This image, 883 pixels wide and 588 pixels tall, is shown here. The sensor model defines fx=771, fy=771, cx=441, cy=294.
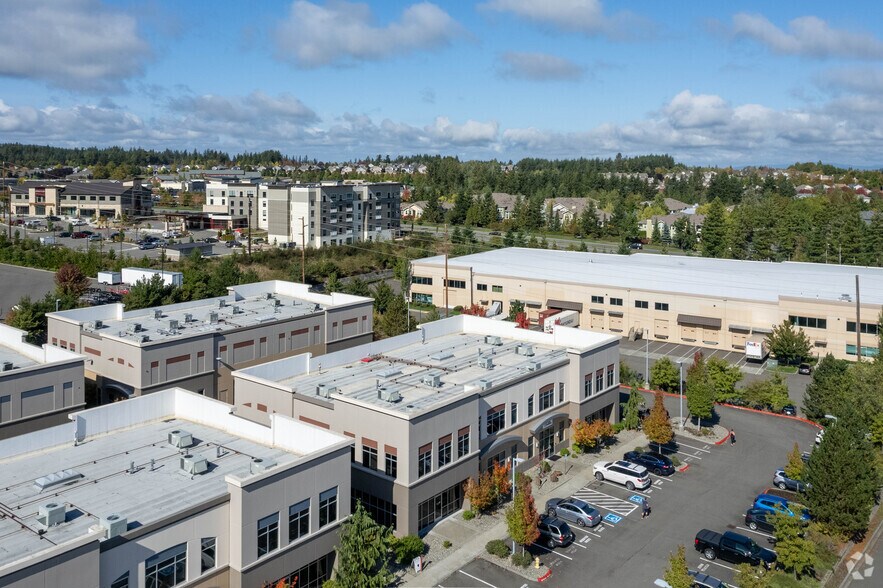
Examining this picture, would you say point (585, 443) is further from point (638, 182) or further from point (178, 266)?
point (638, 182)

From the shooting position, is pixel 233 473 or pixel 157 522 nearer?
pixel 157 522

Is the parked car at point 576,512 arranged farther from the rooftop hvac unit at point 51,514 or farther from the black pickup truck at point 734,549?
the rooftop hvac unit at point 51,514

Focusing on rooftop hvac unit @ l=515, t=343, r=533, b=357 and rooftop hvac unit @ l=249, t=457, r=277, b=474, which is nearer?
rooftop hvac unit @ l=249, t=457, r=277, b=474

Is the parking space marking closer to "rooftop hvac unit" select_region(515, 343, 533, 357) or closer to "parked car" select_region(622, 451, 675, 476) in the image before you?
"parked car" select_region(622, 451, 675, 476)

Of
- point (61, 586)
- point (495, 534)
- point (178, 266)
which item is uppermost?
point (178, 266)

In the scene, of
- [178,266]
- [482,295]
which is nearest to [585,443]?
[482,295]

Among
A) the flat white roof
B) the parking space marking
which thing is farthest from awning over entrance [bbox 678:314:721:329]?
the parking space marking

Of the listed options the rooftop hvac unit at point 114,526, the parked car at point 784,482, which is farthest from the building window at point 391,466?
the parked car at point 784,482
